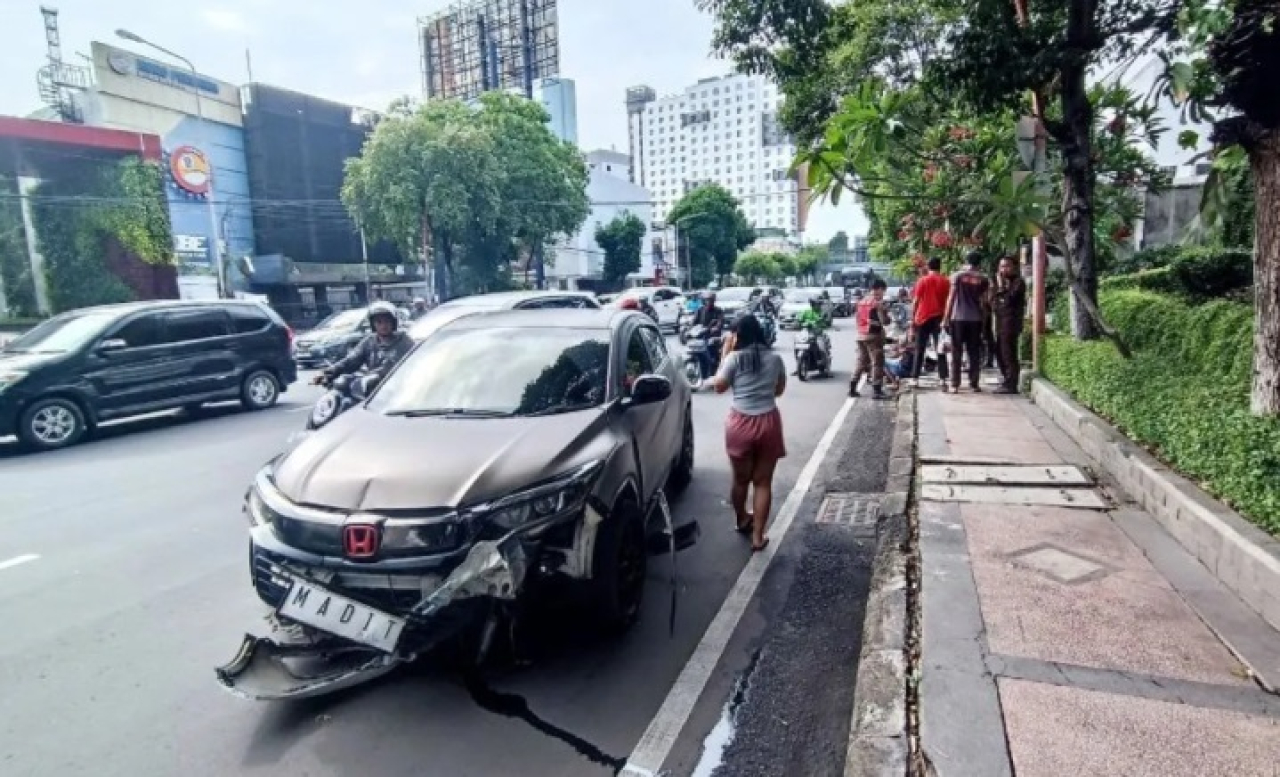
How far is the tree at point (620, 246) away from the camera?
50.8 metres

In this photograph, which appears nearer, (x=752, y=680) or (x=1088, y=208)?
(x=752, y=680)

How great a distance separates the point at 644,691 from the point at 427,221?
26970mm

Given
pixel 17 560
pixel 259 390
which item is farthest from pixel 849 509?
pixel 259 390

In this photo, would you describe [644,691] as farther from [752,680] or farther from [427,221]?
[427,221]

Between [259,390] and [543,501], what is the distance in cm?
971

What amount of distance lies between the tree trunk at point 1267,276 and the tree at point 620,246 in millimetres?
47849

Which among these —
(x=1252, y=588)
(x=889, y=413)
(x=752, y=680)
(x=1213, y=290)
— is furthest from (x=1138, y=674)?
(x=1213, y=290)

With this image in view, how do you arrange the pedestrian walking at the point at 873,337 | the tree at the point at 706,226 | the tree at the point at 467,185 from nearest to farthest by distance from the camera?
the pedestrian walking at the point at 873,337
the tree at the point at 467,185
the tree at the point at 706,226

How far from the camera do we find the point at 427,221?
2755 cm

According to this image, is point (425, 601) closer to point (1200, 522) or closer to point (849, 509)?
point (849, 509)

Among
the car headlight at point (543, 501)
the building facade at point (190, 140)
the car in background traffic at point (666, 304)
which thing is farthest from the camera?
the building facade at point (190, 140)

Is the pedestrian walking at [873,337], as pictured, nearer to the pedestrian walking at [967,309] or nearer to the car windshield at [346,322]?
the pedestrian walking at [967,309]

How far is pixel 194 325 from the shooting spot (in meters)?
10.1

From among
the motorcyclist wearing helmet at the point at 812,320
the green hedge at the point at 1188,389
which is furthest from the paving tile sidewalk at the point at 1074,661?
the motorcyclist wearing helmet at the point at 812,320
